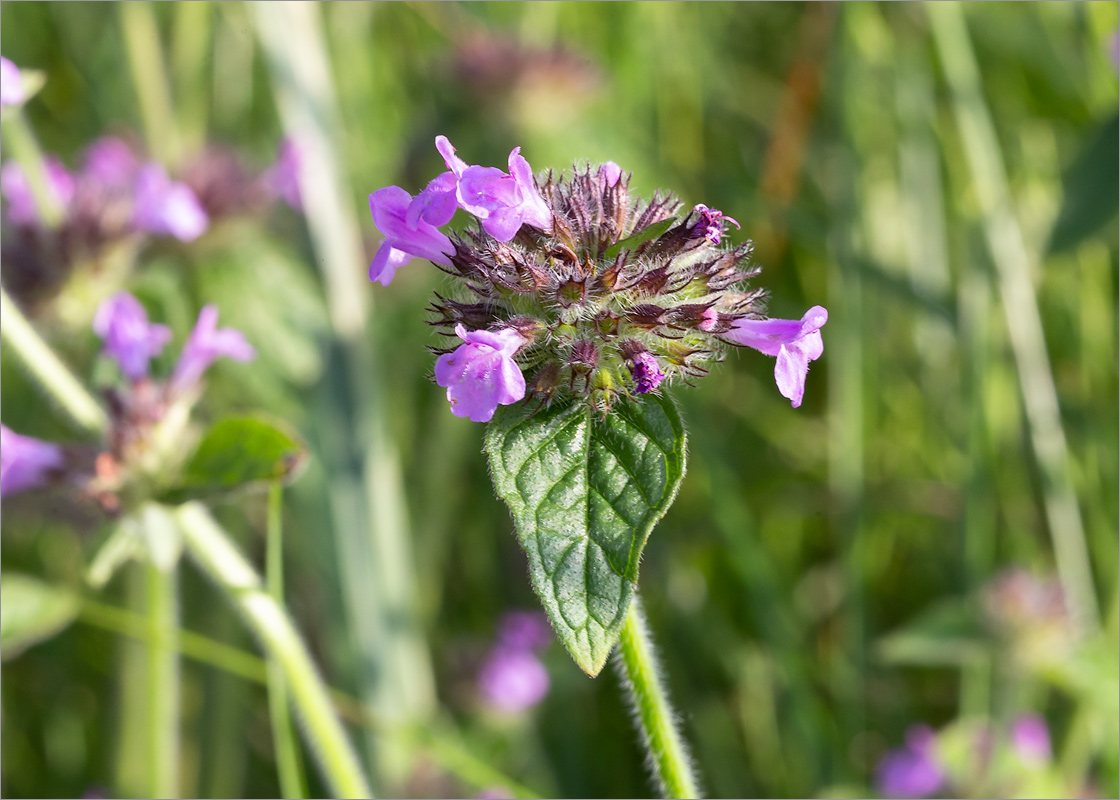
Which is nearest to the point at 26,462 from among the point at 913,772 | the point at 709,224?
the point at 709,224

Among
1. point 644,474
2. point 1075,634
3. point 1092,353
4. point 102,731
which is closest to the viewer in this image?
point 644,474

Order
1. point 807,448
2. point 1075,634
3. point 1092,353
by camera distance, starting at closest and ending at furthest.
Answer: point 1075,634, point 1092,353, point 807,448

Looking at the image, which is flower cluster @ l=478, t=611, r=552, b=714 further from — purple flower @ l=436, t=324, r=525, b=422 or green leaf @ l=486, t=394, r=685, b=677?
purple flower @ l=436, t=324, r=525, b=422

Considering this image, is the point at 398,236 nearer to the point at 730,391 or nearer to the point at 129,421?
the point at 129,421

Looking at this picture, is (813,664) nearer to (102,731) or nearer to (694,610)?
(694,610)

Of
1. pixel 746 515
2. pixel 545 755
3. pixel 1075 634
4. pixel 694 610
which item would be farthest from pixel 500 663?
pixel 1075 634

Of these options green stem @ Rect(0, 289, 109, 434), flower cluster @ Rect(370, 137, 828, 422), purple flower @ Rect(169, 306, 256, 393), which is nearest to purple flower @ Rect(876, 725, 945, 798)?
flower cluster @ Rect(370, 137, 828, 422)

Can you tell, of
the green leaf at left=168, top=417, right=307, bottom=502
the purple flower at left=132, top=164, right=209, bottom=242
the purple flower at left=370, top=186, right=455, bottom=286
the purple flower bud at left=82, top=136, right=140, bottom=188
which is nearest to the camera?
the purple flower at left=370, top=186, right=455, bottom=286
